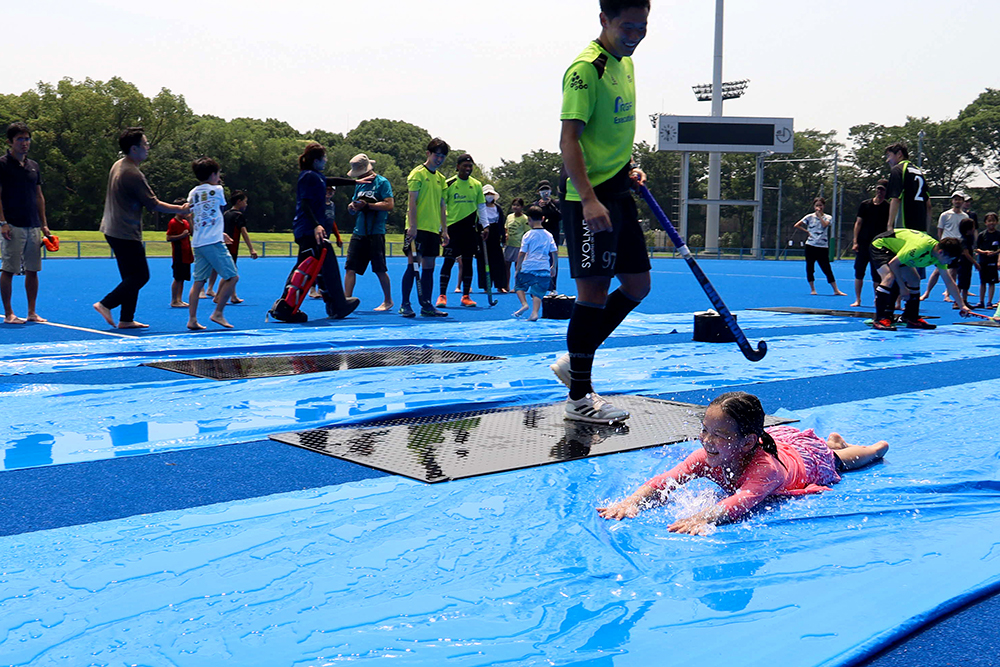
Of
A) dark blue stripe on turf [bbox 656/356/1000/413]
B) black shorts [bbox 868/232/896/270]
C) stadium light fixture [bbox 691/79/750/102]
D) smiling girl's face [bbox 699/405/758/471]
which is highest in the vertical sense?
stadium light fixture [bbox 691/79/750/102]

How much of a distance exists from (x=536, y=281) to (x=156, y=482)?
774 centimetres

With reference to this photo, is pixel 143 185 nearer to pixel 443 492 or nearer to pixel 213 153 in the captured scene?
pixel 443 492

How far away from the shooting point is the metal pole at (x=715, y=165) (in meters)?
54.2

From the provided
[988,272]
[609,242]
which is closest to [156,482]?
[609,242]

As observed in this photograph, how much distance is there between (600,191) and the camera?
15.6ft

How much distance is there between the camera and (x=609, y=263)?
462 centimetres

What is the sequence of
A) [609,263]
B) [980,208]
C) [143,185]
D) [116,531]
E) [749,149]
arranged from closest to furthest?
[116,531]
[609,263]
[143,185]
[749,149]
[980,208]

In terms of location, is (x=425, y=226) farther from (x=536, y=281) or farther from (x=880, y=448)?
(x=880, y=448)

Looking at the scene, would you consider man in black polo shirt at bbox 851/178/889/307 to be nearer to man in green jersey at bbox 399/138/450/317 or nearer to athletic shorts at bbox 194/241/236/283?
man in green jersey at bbox 399/138/450/317

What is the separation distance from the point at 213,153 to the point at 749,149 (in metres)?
43.2

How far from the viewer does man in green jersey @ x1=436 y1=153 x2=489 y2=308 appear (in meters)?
12.9

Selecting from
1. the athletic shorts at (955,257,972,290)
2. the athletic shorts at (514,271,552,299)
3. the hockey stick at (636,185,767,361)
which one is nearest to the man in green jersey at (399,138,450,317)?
the athletic shorts at (514,271,552,299)

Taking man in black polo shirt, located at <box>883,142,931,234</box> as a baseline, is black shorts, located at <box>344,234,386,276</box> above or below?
below

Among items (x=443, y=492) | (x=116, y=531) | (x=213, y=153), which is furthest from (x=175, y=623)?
(x=213, y=153)
